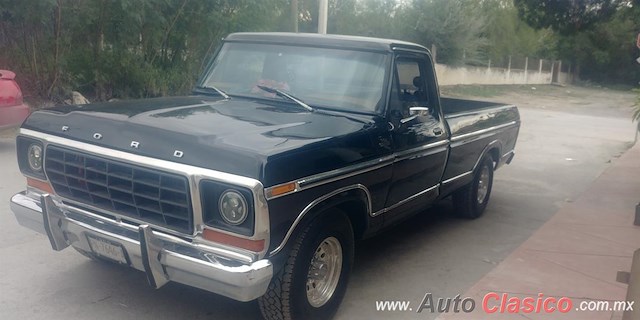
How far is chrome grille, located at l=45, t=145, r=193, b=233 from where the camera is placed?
3674 millimetres

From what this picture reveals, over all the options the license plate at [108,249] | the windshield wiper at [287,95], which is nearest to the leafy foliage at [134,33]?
the windshield wiper at [287,95]

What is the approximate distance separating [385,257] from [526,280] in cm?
127

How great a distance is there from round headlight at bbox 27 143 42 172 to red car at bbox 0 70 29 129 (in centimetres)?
499

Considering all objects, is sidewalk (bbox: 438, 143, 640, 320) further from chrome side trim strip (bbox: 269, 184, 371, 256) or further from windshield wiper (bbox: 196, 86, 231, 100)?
windshield wiper (bbox: 196, 86, 231, 100)

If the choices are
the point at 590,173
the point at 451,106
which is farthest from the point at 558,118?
the point at 451,106

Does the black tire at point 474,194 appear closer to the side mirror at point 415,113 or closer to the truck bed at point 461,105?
the truck bed at point 461,105

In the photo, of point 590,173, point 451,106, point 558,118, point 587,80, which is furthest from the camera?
point 587,80

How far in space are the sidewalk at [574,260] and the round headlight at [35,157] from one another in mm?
3044

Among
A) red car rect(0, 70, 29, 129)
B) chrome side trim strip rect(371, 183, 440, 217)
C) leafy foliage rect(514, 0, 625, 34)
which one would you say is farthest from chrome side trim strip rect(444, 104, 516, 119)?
red car rect(0, 70, 29, 129)

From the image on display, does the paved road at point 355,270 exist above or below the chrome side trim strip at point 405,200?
below

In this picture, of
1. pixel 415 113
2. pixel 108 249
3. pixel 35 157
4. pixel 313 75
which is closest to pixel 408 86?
pixel 415 113

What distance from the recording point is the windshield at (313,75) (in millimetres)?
4973

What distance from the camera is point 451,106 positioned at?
770cm

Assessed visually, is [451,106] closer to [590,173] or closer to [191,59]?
[590,173]
